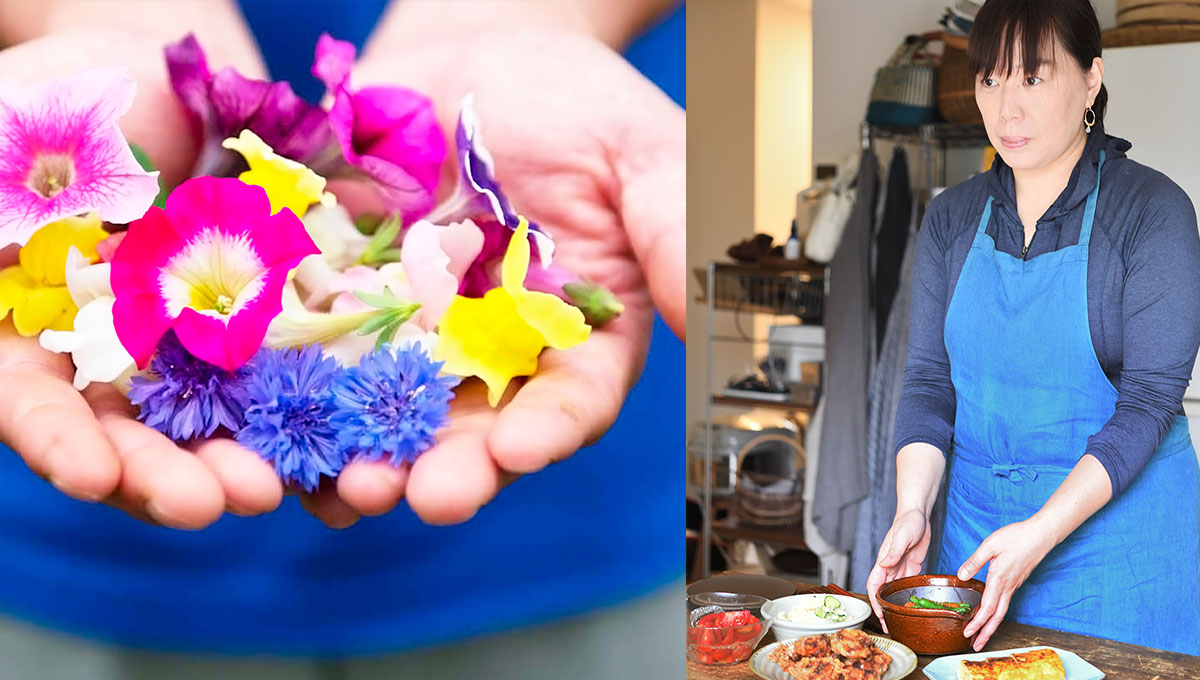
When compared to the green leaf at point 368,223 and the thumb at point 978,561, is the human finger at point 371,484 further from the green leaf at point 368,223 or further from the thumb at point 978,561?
the thumb at point 978,561

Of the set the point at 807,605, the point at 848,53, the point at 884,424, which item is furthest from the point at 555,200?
the point at 848,53

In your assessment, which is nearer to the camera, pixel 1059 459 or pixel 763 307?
pixel 1059 459

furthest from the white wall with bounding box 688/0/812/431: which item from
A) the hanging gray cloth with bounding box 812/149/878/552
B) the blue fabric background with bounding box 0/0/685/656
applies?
the blue fabric background with bounding box 0/0/685/656

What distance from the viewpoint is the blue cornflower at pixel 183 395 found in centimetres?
74

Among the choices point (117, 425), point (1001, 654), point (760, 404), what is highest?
point (117, 425)

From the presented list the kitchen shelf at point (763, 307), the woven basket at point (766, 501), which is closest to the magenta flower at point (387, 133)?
the kitchen shelf at point (763, 307)

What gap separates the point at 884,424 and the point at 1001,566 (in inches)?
64.5

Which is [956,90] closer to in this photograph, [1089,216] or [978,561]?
[1089,216]

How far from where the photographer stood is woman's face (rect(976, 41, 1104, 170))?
1.48 m

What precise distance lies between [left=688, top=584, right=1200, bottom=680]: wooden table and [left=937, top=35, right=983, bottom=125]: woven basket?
1715mm

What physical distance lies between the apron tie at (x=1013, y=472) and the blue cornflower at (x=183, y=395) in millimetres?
1150

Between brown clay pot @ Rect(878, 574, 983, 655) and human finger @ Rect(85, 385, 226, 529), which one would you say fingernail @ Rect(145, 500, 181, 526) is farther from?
brown clay pot @ Rect(878, 574, 983, 655)

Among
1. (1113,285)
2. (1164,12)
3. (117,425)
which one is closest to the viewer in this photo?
(117,425)

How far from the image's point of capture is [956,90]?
2748 mm
